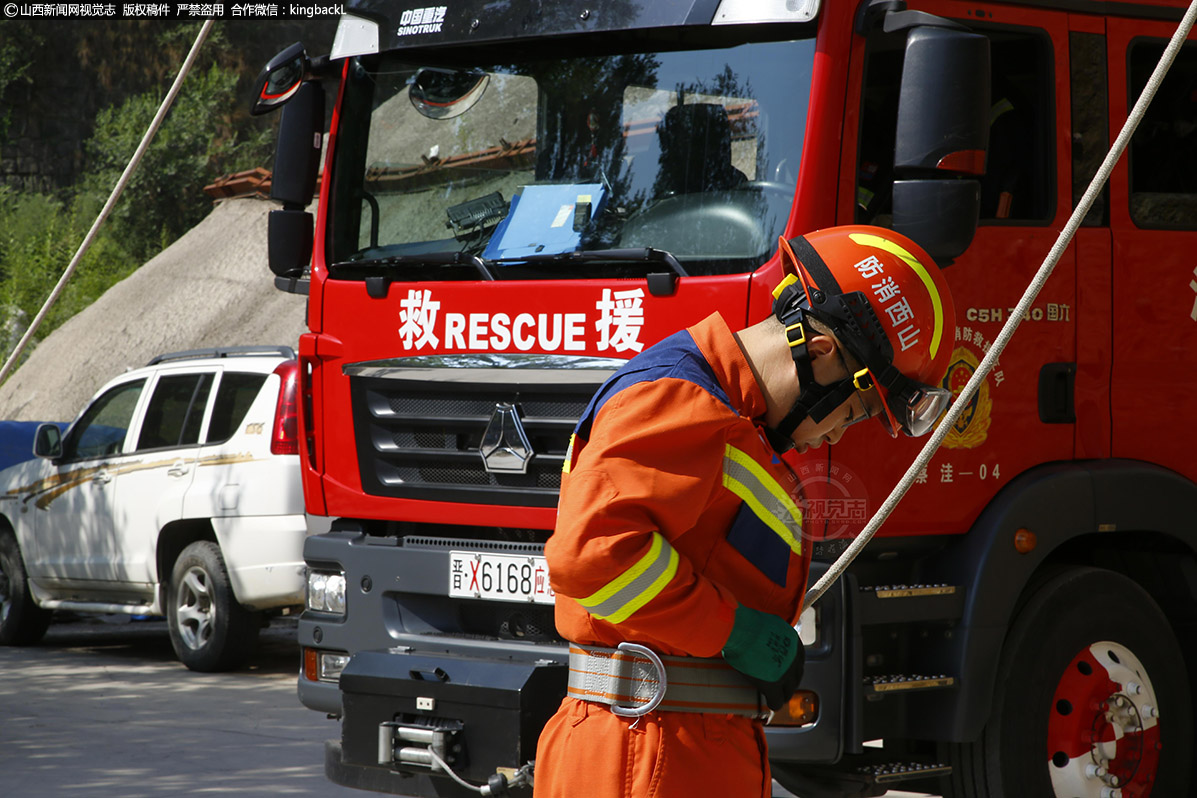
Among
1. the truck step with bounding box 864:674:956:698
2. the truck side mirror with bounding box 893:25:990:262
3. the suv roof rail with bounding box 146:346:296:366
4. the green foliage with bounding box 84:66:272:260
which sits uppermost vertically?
the green foliage with bounding box 84:66:272:260

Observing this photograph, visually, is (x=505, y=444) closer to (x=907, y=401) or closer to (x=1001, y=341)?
(x=1001, y=341)

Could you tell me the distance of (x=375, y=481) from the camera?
560 centimetres

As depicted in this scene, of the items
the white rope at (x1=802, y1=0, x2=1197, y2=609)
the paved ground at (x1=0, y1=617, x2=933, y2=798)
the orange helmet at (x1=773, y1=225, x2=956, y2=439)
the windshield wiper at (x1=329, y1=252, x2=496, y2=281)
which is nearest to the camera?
the orange helmet at (x1=773, y1=225, x2=956, y2=439)

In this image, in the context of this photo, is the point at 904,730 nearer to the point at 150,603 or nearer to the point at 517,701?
the point at 517,701

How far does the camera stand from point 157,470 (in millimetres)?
10008

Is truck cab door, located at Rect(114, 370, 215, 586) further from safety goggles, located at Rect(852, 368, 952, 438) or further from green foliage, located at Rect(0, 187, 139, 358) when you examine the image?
green foliage, located at Rect(0, 187, 139, 358)

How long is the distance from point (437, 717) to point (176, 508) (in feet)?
17.9

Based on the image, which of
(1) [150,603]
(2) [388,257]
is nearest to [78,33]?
(1) [150,603]

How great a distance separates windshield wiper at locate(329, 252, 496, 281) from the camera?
526cm

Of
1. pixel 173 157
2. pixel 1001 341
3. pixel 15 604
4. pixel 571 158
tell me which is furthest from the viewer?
pixel 173 157

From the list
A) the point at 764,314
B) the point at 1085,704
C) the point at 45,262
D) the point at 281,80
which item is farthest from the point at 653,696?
the point at 45,262

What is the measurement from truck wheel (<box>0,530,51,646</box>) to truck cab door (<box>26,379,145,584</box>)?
298 millimetres

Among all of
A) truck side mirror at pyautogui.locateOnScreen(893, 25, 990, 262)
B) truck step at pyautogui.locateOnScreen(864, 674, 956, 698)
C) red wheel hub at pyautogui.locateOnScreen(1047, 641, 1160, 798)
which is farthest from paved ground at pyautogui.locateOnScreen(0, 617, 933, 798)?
truck side mirror at pyautogui.locateOnScreen(893, 25, 990, 262)

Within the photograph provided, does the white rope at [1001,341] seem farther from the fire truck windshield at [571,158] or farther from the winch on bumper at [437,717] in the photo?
the winch on bumper at [437,717]
